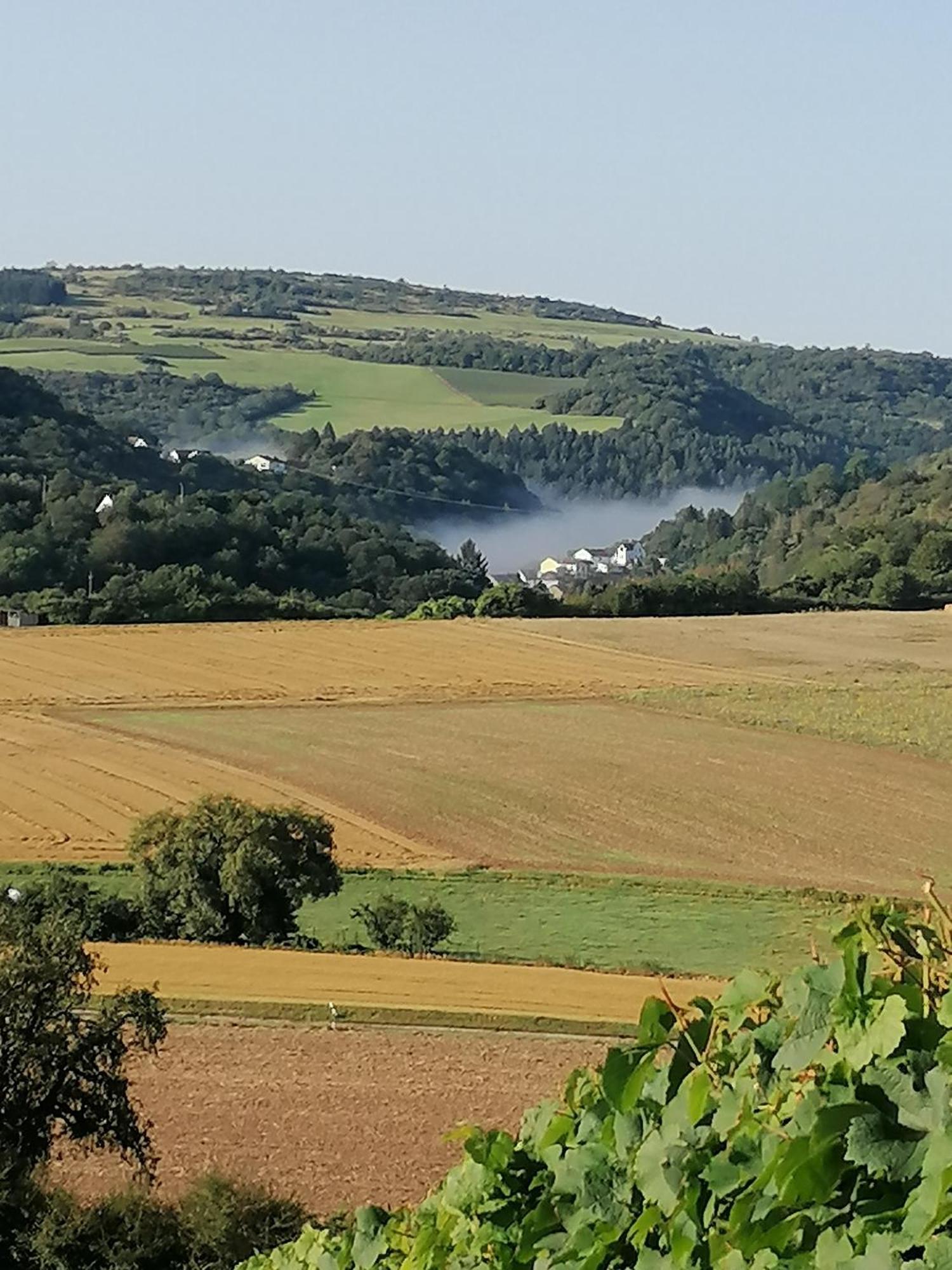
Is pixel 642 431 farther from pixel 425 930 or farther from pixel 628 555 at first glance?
pixel 425 930

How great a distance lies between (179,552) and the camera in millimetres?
68688

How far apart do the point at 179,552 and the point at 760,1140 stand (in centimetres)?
6652

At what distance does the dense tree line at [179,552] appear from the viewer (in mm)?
61125

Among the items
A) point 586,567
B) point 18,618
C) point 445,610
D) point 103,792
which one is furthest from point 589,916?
point 586,567

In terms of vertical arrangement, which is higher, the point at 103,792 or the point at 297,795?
the point at 297,795

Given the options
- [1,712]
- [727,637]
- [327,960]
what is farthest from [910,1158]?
[727,637]

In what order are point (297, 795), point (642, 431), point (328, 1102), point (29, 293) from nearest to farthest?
point (328, 1102), point (297, 795), point (642, 431), point (29, 293)

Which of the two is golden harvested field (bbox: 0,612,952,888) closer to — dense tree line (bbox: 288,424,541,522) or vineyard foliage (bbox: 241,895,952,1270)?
vineyard foliage (bbox: 241,895,952,1270)

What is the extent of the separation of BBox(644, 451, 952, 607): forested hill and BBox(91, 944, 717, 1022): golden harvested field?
4944 centimetres

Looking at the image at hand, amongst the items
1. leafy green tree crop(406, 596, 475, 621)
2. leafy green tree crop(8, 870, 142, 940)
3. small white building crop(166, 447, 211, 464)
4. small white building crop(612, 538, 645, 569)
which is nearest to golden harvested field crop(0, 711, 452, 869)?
leafy green tree crop(8, 870, 142, 940)

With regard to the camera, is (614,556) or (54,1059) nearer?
(54,1059)

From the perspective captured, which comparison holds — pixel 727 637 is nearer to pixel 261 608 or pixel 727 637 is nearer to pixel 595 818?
pixel 261 608

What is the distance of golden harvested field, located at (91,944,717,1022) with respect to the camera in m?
20.4

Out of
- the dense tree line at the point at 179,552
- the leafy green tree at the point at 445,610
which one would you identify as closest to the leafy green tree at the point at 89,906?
the dense tree line at the point at 179,552
